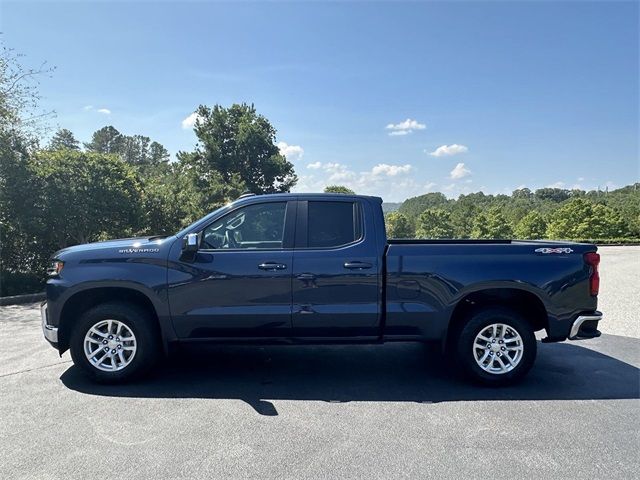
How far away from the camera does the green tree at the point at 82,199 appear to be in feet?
36.1

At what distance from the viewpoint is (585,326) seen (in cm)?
450

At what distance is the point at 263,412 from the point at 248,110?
43502mm

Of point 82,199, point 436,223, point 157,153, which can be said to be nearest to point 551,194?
point 436,223

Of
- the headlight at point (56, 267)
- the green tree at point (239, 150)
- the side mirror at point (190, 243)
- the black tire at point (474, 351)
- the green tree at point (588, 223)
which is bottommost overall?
the black tire at point (474, 351)

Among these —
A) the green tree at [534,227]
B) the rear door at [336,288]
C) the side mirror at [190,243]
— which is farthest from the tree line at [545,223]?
the side mirror at [190,243]

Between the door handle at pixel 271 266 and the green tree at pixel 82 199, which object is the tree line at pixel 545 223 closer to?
the green tree at pixel 82 199

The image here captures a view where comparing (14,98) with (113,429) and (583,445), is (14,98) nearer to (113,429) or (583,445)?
(113,429)

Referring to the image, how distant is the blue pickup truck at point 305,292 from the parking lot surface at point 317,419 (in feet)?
1.50

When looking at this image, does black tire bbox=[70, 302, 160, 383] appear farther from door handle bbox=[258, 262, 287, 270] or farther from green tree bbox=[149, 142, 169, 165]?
green tree bbox=[149, 142, 169, 165]

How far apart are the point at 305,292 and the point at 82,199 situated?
31.2ft

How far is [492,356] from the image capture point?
4.48 m

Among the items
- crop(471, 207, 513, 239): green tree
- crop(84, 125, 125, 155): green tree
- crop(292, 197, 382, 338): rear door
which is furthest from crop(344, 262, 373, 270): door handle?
crop(84, 125, 125, 155): green tree

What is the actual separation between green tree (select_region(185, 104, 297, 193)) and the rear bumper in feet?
122

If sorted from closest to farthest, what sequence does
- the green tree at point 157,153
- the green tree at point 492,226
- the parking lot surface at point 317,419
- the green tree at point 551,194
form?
the parking lot surface at point 317,419 < the green tree at point 492,226 < the green tree at point 157,153 < the green tree at point 551,194
